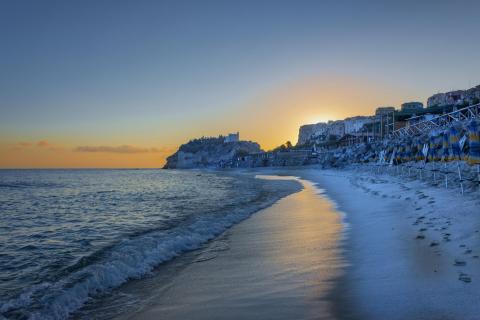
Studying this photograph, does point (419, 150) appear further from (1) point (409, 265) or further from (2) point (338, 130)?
(2) point (338, 130)

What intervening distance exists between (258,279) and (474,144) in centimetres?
1245

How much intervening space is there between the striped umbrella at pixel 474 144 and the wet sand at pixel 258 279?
736cm

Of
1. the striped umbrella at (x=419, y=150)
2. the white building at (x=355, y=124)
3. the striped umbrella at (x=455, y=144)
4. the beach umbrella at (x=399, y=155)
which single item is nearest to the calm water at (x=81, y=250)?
the striped umbrella at (x=455, y=144)

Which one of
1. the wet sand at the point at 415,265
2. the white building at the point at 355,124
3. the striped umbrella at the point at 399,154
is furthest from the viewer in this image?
the white building at the point at 355,124

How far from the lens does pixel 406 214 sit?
36.3 feet

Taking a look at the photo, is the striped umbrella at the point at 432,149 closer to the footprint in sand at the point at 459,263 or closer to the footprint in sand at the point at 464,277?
the footprint in sand at the point at 459,263

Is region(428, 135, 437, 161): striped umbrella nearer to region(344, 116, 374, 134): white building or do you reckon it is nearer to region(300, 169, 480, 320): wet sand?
region(300, 169, 480, 320): wet sand

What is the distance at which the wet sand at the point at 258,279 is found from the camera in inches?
184

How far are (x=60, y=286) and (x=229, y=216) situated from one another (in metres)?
8.85

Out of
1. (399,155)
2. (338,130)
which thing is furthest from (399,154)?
(338,130)

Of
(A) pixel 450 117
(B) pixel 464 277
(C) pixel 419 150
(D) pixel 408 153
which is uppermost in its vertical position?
(A) pixel 450 117

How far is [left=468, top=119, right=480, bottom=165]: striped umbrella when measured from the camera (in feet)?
45.0

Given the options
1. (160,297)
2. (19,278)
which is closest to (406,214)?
(160,297)

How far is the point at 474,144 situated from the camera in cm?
1391
